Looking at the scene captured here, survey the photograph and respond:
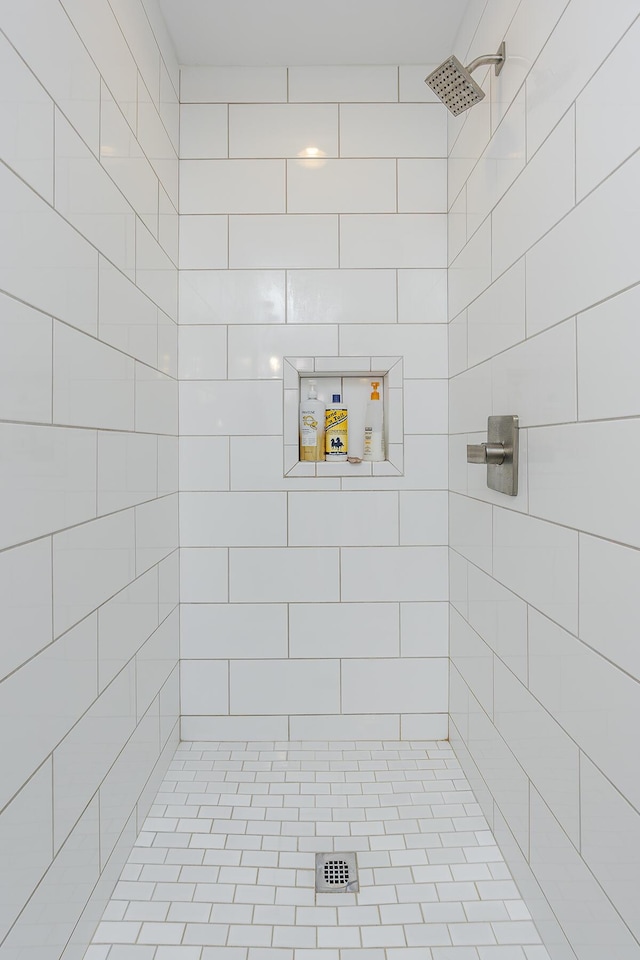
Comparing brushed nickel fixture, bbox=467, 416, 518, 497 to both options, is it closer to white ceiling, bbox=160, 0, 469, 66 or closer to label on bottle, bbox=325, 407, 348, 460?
label on bottle, bbox=325, 407, 348, 460

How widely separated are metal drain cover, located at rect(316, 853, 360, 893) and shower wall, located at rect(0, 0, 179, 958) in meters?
0.43

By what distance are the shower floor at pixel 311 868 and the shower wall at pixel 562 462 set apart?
11 cm

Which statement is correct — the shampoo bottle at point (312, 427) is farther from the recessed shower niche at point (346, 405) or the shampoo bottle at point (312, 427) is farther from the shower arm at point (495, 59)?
the shower arm at point (495, 59)

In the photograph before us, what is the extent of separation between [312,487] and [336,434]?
0.18 meters

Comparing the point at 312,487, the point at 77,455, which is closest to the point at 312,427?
the point at 312,487

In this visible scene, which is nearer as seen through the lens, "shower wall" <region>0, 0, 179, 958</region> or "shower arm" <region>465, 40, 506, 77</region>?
"shower wall" <region>0, 0, 179, 958</region>

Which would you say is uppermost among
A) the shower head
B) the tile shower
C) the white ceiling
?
the white ceiling

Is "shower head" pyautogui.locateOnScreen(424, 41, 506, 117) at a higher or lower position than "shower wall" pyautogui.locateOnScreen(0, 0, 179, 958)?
higher

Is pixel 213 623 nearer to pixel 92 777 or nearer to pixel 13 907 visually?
pixel 92 777

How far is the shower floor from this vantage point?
3.68ft

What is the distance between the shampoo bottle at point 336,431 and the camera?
189 centimetres

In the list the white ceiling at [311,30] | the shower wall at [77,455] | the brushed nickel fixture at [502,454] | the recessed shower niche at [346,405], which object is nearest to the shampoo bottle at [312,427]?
the recessed shower niche at [346,405]

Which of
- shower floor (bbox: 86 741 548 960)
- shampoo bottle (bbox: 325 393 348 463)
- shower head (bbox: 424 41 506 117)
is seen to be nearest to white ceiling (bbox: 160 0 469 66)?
shower head (bbox: 424 41 506 117)

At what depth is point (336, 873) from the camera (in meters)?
1.29
